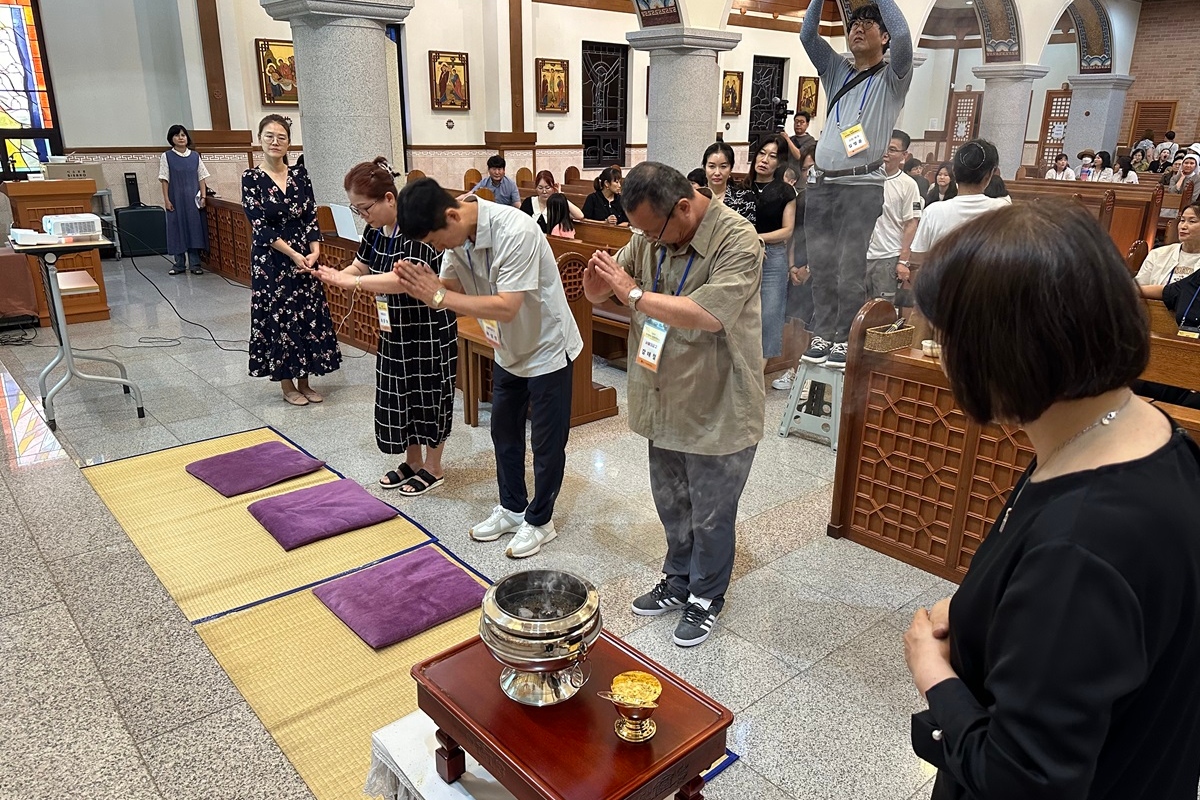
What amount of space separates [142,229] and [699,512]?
8948 millimetres

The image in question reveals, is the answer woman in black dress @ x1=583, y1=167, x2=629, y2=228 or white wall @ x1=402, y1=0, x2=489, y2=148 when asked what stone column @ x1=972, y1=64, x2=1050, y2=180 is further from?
white wall @ x1=402, y1=0, x2=489, y2=148

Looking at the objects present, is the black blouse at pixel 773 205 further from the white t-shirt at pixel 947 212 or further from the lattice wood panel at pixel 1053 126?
the lattice wood panel at pixel 1053 126

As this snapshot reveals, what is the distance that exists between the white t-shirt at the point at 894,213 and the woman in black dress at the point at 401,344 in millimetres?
2334

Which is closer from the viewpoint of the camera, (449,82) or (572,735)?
(572,735)

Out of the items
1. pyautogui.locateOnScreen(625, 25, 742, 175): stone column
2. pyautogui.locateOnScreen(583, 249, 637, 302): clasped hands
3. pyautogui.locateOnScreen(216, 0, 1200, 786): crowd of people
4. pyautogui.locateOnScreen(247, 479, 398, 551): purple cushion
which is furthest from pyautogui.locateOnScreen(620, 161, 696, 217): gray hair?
pyautogui.locateOnScreen(625, 25, 742, 175): stone column

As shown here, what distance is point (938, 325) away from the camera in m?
0.85

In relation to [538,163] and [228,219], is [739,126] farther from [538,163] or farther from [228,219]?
[228,219]

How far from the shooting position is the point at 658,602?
270 cm

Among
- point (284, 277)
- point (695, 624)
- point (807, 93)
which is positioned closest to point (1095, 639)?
point (695, 624)

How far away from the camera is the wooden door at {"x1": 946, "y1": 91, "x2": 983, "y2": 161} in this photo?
3859 mm

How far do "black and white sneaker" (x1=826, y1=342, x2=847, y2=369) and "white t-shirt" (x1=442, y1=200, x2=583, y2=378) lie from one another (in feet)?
5.23

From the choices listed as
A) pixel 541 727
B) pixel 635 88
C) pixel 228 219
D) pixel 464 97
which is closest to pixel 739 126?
pixel 635 88

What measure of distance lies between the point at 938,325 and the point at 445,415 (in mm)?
2851

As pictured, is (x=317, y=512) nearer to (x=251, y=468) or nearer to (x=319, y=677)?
(x=251, y=468)
